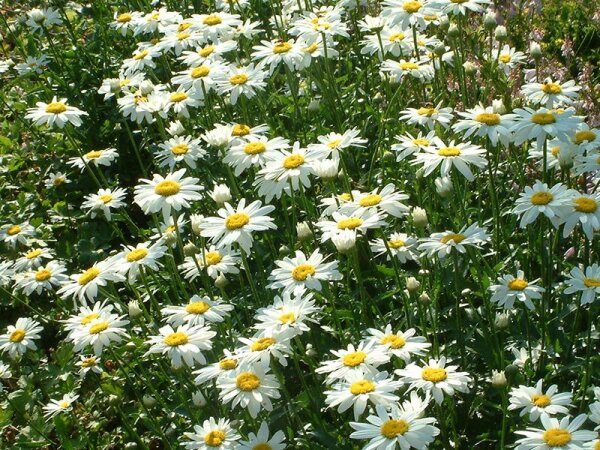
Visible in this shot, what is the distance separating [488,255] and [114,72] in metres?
3.40

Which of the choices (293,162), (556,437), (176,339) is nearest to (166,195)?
(293,162)

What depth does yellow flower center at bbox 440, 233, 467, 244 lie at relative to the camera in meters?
3.12

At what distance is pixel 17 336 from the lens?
167 inches

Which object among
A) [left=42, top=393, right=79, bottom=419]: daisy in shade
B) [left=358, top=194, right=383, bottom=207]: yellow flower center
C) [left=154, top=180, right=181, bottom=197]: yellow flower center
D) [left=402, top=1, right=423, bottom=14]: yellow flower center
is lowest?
[left=42, top=393, right=79, bottom=419]: daisy in shade

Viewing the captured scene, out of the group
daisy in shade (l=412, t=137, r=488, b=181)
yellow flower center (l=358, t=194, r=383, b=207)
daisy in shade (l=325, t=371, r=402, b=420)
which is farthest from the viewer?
daisy in shade (l=412, t=137, r=488, b=181)

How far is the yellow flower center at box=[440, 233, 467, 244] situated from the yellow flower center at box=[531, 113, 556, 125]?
53 cm

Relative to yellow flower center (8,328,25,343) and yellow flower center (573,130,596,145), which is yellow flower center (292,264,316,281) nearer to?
yellow flower center (573,130,596,145)

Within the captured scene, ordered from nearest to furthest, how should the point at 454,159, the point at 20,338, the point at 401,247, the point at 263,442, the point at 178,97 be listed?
the point at 263,442, the point at 454,159, the point at 401,247, the point at 20,338, the point at 178,97

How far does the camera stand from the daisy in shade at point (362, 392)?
8.79 ft

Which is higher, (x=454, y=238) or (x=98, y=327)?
(x=454, y=238)

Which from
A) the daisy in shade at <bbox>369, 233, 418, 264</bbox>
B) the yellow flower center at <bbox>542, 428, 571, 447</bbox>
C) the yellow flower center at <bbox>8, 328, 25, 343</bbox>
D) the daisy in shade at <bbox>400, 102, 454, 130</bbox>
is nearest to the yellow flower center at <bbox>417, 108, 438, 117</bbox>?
the daisy in shade at <bbox>400, 102, 454, 130</bbox>

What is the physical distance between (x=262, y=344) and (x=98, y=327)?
2.73 ft

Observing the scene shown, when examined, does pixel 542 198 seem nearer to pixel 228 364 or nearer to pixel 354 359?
pixel 354 359

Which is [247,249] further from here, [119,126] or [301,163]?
[119,126]
